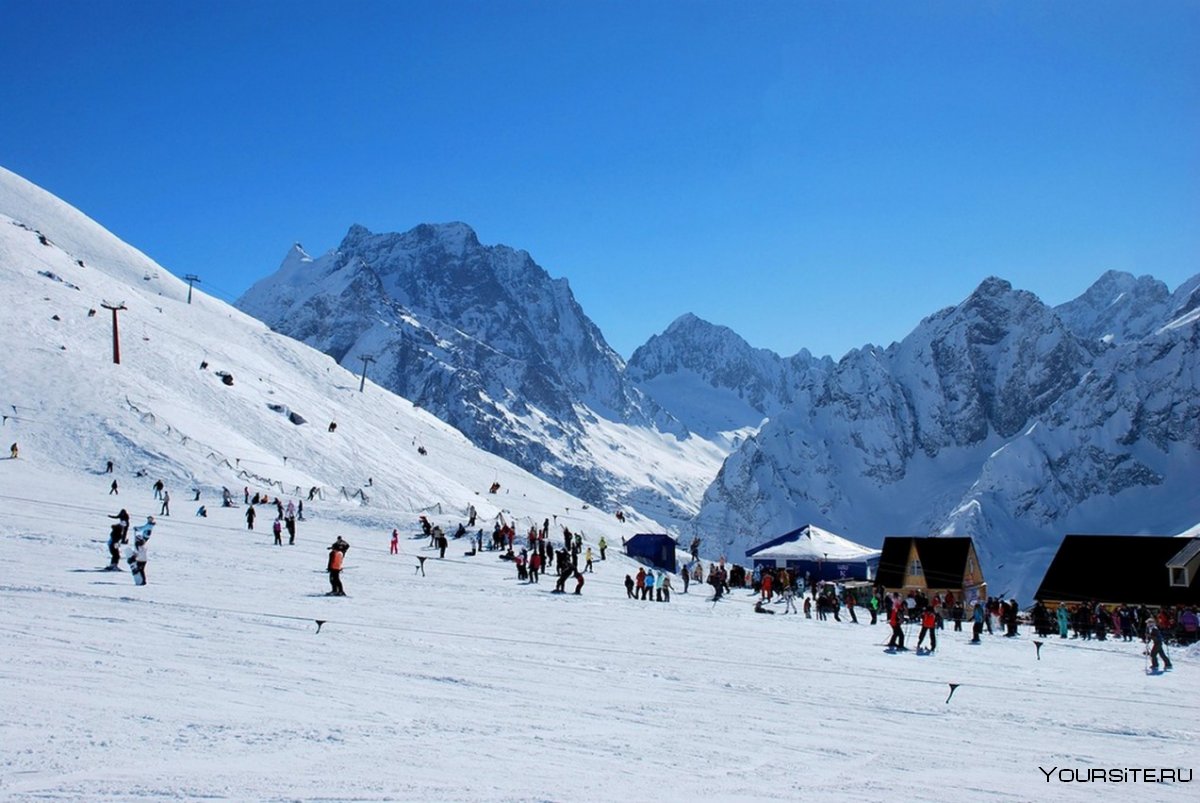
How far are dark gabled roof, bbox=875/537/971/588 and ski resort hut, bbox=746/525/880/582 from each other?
269 cm

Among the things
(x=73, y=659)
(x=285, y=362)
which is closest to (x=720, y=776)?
(x=73, y=659)

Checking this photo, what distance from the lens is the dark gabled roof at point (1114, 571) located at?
50750 mm

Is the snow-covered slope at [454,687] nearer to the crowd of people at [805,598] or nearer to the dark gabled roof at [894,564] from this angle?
the crowd of people at [805,598]

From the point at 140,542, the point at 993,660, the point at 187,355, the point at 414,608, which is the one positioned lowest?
the point at 993,660

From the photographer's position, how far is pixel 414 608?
901 inches

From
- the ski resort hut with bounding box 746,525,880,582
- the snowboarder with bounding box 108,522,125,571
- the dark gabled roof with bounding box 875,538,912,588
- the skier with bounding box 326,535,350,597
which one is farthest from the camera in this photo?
the ski resort hut with bounding box 746,525,880,582

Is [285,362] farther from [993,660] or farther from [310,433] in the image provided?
[993,660]

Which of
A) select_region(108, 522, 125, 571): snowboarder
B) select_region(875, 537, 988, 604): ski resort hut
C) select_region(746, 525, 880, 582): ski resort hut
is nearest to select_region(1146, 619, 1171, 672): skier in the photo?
select_region(108, 522, 125, 571): snowboarder

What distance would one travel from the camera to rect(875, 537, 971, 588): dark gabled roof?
200 feet

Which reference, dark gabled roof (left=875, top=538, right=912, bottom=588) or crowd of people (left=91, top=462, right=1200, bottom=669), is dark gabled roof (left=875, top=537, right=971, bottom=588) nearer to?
dark gabled roof (left=875, top=538, right=912, bottom=588)

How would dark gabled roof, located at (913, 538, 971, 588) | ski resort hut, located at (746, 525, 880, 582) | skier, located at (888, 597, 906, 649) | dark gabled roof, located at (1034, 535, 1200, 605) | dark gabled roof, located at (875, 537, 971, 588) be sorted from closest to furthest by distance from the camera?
skier, located at (888, 597, 906, 649), dark gabled roof, located at (1034, 535, 1200, 605), dark gabled roof, located at (913, 538, 971, 588), dark gabled roof, located at (875, 537, 971, 588), ski resort hut, located at (746, 525, 880, 582)

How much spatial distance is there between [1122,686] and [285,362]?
3081 inches

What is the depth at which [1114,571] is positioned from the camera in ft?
173

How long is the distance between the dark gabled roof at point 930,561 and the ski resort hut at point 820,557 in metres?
2.69
